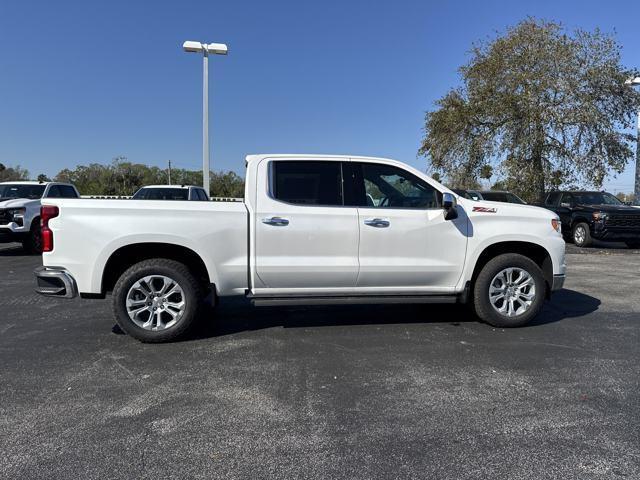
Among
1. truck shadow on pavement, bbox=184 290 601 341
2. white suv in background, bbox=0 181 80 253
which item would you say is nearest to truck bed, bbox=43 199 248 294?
truck shadow on pavement, bbox=184 290 601 341

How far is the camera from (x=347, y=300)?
16.8 ft

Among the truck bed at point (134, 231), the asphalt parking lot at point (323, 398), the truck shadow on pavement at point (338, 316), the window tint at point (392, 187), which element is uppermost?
the window tint at point (392, 187)

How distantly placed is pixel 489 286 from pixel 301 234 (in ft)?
7.19

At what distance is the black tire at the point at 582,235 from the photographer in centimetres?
1453

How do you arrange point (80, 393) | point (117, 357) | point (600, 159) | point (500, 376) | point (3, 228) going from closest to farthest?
point (80, 393)
point (500, 376)
point (117, 357)
point (3, 228)
point (600, 159)

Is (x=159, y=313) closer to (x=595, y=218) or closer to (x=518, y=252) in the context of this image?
(x=518, y=252)

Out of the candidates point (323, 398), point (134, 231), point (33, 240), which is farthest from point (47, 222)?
point (33, 240)

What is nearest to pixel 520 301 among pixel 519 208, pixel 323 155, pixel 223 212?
pixel 519 208

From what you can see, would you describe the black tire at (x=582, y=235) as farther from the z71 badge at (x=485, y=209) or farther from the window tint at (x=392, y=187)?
the window tint at (x=392, y=187)

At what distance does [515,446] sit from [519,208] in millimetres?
3247

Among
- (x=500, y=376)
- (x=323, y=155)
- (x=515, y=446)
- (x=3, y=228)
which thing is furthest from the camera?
(x=3, y=228)

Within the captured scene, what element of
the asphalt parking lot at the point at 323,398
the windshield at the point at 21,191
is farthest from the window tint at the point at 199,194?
the asphalt parking lot at the point at 323,398

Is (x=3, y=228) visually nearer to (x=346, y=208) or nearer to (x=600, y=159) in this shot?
(x=346, y=208)

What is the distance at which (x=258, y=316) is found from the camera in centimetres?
600
